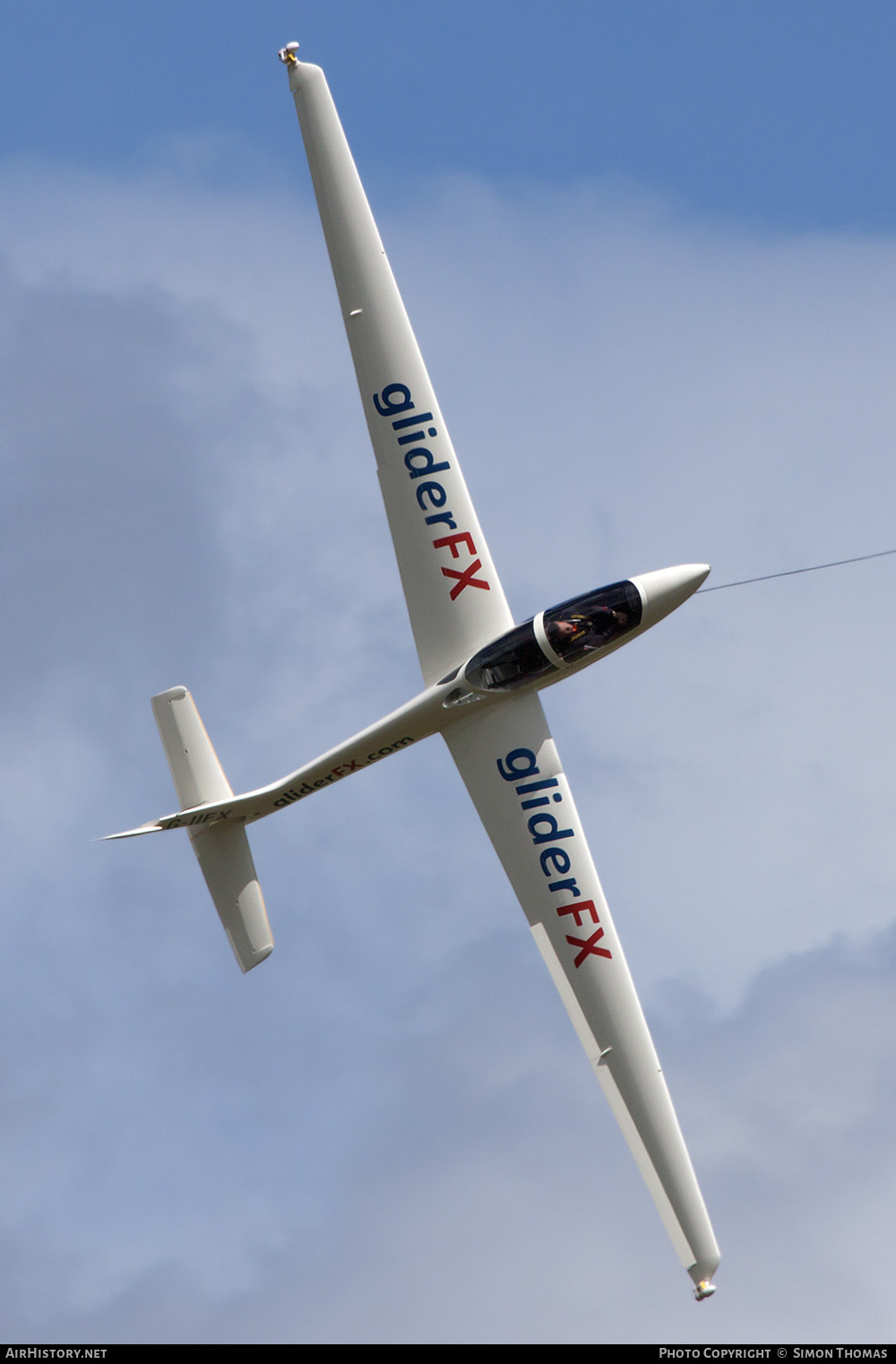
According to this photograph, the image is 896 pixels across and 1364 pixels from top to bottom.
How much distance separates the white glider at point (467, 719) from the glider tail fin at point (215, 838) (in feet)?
0.11

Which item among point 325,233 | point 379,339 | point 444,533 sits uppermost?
point 325,233

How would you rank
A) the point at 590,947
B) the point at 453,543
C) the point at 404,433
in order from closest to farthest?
the point at 590,947 < the point at 453,543 < the point at 404,433

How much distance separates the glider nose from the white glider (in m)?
0.04

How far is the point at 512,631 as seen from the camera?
108 ft

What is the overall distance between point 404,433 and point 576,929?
946 cm

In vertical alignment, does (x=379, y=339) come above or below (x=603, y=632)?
above

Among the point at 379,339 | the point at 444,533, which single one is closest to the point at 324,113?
the point at 379,339

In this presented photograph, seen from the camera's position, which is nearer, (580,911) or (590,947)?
(590,947)

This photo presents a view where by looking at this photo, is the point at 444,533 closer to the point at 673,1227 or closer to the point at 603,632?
the point at 603,632

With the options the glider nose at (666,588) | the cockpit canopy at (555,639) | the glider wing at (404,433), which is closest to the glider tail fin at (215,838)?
the glider wing at (404,433)

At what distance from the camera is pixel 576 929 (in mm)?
32625

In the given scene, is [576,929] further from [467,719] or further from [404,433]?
[404,433]

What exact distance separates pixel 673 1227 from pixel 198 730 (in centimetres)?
1209

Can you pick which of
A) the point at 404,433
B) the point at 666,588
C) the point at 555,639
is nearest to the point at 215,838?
the point at 555,639
